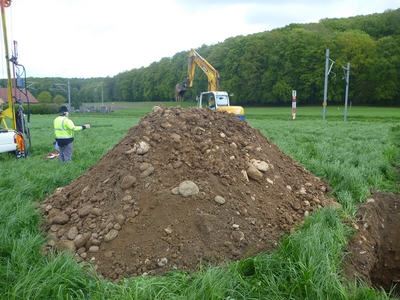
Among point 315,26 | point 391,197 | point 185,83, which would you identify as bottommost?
point 391,197

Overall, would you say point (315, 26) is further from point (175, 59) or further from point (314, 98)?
point (175, 59)

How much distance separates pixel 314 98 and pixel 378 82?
1004 cm

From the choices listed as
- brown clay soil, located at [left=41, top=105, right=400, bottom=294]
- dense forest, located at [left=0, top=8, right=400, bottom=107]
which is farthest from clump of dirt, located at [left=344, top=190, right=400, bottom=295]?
dense forest, located at [left=0, top=8, right=400, bottom=107]

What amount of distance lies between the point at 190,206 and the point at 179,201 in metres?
0.14

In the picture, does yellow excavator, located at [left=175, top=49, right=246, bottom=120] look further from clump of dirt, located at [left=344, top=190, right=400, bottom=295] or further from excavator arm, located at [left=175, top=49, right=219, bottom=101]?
clump of dirt, located at [left=344, top=190, right=400, bottom=295]

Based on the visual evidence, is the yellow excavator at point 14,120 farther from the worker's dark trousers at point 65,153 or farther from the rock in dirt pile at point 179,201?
the rock in dirt pile at point 179,201

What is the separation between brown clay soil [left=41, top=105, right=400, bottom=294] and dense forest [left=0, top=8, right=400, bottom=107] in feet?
134

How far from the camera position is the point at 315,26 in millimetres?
64188

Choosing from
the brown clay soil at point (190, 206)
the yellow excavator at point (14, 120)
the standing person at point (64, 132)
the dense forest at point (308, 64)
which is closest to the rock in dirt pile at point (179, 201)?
the brown clay soil at point (190, 206)

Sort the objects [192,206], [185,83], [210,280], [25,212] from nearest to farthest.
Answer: [210,280]
[192,206]
[25,212]
[185,83]

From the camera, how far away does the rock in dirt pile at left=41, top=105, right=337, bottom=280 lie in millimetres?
3332

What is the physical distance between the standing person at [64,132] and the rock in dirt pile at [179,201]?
10.4 ft

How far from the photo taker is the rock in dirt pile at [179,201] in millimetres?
3332

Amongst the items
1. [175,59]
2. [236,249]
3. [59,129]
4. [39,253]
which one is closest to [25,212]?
[39,253]
